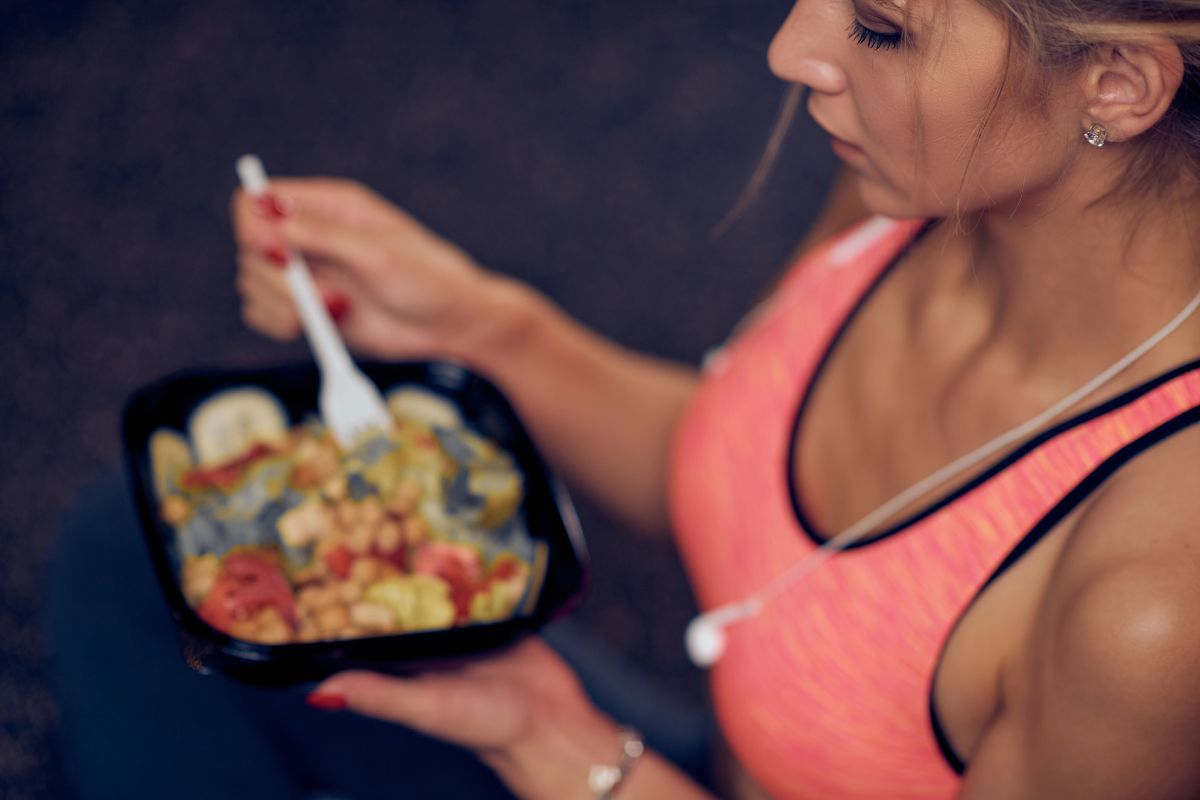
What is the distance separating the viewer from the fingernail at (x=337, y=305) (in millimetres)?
961

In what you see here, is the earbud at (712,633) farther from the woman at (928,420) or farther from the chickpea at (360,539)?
the chickpea at (360,539)

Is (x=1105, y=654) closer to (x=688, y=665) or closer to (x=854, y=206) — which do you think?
(x=854, y=206)

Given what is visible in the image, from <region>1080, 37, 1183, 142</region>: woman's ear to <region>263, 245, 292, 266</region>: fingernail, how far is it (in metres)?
0.60

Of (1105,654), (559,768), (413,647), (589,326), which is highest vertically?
(1105,654)

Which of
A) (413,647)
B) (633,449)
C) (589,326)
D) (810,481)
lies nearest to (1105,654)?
(810,481)

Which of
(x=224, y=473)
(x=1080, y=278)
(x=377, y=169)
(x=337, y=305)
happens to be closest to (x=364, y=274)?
(x=337, y=305)

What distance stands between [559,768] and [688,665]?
739mm

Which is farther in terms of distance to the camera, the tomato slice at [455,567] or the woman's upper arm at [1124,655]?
the tomato slice at [455,567]

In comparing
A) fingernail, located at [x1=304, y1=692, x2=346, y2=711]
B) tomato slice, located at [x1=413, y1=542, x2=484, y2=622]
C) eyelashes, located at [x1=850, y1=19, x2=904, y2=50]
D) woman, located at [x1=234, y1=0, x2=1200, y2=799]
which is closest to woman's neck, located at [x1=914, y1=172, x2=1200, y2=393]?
woman, located at [x1=234, y1=0, x2=1200, y2=799]

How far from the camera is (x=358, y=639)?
0.69m

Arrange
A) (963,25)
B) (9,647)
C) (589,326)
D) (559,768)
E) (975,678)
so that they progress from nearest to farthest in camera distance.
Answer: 1. (963,25)
2. (975,678)
3. (559,768)
4. (9,647)
5. (589,326)

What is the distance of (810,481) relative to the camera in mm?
844

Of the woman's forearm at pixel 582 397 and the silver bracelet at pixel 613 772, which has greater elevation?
the woman's forearm at pixel 582 397

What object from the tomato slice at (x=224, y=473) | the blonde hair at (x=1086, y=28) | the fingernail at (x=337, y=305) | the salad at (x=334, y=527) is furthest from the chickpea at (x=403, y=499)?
the blonde hair at (x=1086, y=28)
